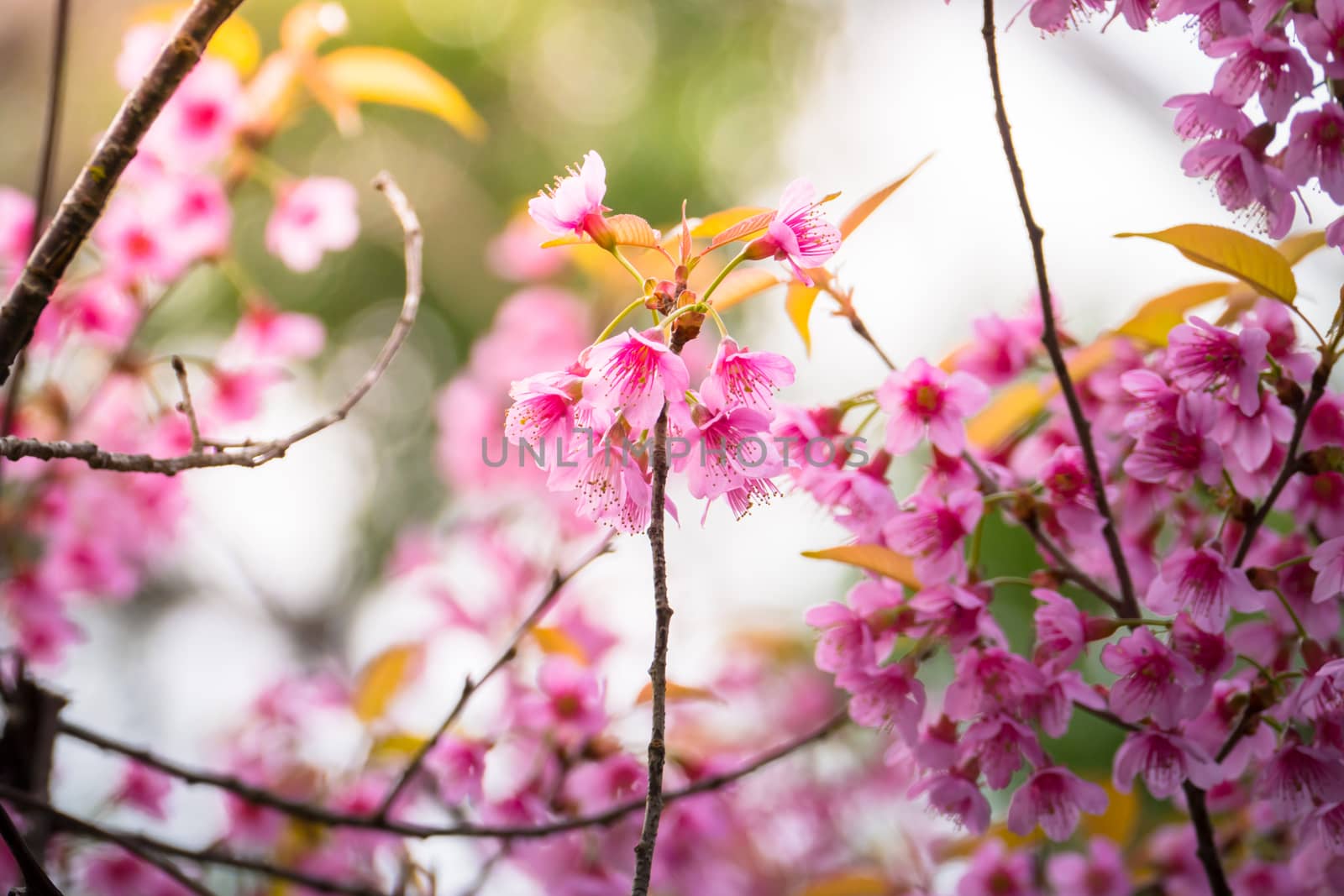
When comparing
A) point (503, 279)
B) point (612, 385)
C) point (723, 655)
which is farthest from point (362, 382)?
point (503, 279)

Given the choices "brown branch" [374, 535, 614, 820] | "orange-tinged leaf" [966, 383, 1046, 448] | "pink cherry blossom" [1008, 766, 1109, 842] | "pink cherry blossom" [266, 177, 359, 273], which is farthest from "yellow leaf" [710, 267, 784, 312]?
"pink cherry blossom" [266, 177, 359, 273]

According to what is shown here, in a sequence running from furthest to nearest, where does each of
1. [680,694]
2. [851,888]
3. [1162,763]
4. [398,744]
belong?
1. [851,888]
2. [398,744]
3. [680,694]
4. [1162,763]

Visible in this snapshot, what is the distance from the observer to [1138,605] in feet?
2.92

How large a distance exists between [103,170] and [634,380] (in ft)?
1.29

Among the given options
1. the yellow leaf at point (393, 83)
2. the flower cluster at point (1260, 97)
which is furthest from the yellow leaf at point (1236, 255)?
the yellow leaf at point (393, 83)

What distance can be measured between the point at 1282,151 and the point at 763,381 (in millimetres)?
460

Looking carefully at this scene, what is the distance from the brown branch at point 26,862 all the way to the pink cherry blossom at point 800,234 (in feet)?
2.01

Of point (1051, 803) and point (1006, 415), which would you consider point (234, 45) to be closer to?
point (1006, 415)

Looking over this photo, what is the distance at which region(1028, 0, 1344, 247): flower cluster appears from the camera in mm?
739

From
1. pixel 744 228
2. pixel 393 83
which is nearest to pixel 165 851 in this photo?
pixel 744 228

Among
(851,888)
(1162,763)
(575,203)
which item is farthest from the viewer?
(851,888)

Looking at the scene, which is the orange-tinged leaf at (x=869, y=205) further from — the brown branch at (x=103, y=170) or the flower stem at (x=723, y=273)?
the brown branch at (x=103, y=170)

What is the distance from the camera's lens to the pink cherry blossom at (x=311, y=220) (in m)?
1.64

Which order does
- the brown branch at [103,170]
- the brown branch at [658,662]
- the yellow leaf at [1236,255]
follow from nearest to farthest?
1. the brown branch at [658,662]
2. the brown branch at [103,170]
3. the yellow leaf at [1236,255]
